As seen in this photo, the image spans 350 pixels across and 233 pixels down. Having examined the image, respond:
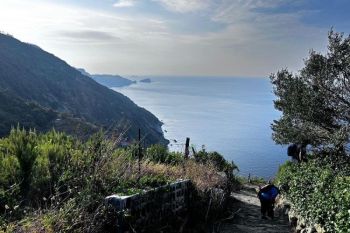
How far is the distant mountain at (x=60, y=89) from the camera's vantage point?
9631 centimetres

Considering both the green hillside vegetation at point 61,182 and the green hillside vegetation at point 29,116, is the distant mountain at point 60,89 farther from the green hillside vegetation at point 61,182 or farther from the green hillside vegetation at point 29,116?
the green hillside vegetation at point 61,182

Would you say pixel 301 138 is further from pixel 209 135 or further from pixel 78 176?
pixel 209 135

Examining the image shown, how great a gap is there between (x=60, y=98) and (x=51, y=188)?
347 feet

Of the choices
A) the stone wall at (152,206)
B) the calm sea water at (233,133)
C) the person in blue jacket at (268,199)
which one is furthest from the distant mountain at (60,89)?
the stone wall at (152,206)

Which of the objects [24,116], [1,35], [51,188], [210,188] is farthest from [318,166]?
[1,35]

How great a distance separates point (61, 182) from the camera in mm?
7492

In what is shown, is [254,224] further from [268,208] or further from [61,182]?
[61,182]

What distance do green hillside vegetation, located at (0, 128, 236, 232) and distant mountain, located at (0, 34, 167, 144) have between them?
2999 inches

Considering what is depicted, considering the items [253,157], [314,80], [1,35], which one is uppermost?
[1,35]

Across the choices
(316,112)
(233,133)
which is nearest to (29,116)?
(316,112)

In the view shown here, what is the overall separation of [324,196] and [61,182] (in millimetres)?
5115

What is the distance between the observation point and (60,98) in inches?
4301

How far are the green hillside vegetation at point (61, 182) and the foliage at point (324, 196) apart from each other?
10.9 feet

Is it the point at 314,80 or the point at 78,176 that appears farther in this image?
the point at 314,80
